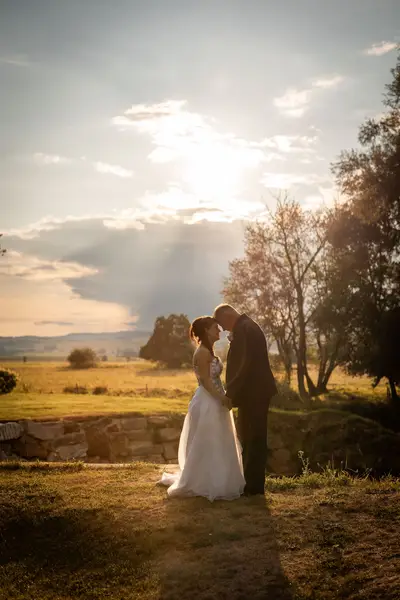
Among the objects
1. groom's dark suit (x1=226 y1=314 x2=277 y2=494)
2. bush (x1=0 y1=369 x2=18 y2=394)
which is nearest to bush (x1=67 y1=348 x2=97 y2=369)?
bush (x1=0 y1=369 x2=18 y2=394)

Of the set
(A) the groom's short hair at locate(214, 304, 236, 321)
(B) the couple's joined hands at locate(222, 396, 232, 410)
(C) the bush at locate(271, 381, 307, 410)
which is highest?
(A) the groom's short hair at locate(214, 304, 236, 321)

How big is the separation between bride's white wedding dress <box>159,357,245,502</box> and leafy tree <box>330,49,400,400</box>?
16.5 metres

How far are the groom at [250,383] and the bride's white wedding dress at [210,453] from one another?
0.23m

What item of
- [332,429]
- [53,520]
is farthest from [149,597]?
[332,429]

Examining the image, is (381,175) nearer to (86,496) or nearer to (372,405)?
(372,405)

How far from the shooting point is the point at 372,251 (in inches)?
1217

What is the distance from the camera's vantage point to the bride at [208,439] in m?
8.94

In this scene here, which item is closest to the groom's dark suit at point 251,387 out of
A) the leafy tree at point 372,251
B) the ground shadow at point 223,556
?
the ground shadow at point 223,556

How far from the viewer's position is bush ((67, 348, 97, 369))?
236ft

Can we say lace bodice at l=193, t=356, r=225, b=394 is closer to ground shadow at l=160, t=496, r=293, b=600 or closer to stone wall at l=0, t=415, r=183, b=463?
ground shadow at l=160, t=496, r=293, b=600

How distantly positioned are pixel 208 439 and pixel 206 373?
3.40 ft

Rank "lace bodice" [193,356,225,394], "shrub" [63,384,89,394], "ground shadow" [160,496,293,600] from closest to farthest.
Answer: "ground shadow" [160,496,293,600], "lace bodice" [193,356,225,394], "shrub" [63,384,89,394]

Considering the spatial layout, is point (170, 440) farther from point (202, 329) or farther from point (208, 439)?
point (202, 329)

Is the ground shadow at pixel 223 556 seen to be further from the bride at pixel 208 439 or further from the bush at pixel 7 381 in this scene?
the bush at pixel 7 381
